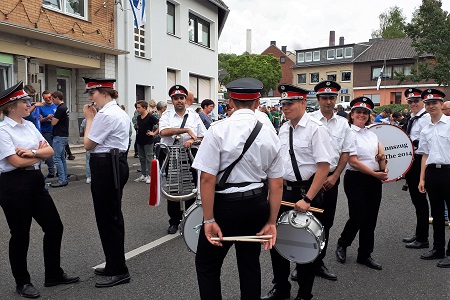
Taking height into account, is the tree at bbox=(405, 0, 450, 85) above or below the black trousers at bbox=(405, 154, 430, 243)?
above

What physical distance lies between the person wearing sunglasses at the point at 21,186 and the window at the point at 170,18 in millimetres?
17196

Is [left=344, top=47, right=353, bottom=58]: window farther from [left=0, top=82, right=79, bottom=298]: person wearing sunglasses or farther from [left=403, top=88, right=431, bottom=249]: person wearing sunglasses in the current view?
[left=0, top=82, right=79, bottom=298]: person wearing sunglasses


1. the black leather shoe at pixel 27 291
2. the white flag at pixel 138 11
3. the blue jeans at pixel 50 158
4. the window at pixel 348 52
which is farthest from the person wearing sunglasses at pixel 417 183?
the window at pixel 348 52

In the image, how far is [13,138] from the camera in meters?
4.07

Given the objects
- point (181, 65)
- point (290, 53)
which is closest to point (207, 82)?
point (181, 65)

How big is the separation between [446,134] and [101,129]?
3.88 meters

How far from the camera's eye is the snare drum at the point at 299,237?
3.62m

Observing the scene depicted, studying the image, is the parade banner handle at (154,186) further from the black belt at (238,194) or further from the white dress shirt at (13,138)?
the black belt at (238,194)

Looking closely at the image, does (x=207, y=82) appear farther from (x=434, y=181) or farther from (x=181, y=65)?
(x=434, y=181)

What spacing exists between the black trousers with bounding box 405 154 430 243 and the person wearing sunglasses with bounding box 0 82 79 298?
4501 mm

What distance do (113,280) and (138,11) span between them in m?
13.7

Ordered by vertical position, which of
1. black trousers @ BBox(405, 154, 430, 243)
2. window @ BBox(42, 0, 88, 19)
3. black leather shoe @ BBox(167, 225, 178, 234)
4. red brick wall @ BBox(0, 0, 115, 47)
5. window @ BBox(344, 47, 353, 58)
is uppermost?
window @ BBox(344, 47, 353, 58)

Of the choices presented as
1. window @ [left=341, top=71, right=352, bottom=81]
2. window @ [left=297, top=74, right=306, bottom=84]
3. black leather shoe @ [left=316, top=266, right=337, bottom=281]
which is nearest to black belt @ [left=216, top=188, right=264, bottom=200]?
black leather shoe @ [left=316, top=266, right=337, bottom=281]

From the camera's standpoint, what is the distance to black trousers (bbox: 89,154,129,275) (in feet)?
14.3
